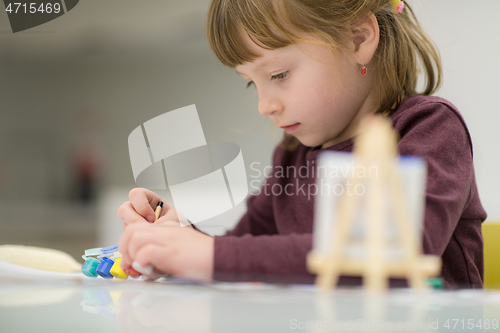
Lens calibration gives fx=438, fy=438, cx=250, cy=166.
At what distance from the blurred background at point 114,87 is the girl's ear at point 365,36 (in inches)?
5.8

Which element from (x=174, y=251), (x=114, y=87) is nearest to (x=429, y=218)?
(x=174, y=251)

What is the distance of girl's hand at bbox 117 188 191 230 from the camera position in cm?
42

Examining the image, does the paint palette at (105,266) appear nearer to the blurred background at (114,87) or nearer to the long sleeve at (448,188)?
the blurred background at (114,87)

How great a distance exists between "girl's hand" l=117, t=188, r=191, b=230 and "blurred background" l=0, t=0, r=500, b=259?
0.04 meters

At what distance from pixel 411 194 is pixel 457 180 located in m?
0.13

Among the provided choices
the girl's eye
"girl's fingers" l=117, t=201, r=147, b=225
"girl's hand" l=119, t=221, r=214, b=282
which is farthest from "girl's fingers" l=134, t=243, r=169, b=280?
the girl's eye

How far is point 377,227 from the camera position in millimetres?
190

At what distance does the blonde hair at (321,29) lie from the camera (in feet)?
1.38

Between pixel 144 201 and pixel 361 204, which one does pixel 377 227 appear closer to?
pixel 361 204

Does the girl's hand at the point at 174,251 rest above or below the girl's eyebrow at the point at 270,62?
below

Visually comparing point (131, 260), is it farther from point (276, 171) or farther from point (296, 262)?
point (276, 171)

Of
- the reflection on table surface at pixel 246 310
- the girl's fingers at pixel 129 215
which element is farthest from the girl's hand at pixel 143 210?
the reflection on table surface at pixel 246 310

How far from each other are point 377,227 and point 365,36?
0.31m

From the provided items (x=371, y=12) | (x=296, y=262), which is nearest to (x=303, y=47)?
(x=371, y=12)
